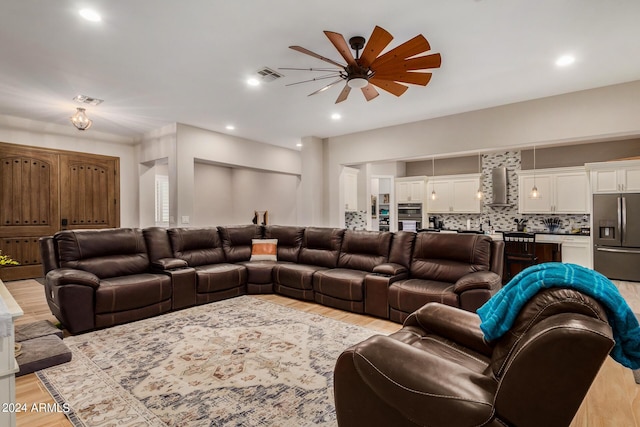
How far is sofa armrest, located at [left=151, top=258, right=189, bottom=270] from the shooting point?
4203 mm

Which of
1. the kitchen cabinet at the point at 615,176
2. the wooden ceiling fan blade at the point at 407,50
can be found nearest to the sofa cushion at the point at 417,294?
the wooden ceiling fan blade at the point at 407,50

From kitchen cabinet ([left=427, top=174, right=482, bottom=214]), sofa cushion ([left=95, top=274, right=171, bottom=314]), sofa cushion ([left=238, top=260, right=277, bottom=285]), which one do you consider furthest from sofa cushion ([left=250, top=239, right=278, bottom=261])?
kitchen cabinet ([left=427, top=174, right=482, bottom=214])

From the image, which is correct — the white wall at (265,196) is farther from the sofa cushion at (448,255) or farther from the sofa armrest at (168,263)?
the sofa cushion at (448,255)

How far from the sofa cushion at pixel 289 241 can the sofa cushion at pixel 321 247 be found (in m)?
0.12

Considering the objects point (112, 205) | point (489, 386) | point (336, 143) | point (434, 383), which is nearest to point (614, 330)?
point (489, 386)

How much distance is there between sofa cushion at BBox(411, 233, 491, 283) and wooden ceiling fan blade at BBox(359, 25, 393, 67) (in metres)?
2.35

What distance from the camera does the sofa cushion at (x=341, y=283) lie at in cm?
393

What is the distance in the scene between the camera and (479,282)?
3.14 metres

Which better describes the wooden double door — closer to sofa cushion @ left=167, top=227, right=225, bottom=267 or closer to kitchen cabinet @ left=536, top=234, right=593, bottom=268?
sofa cushion @ left=167, top=227, right=225, bottom=267

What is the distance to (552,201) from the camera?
6.88 meters

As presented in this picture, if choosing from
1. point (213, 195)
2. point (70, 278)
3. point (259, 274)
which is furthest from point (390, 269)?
point (213, 195)

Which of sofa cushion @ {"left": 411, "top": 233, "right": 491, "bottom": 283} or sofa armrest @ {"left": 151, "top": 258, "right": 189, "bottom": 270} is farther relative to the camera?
sofa armrest @ {"left": 151, "top": 258, "right": 189, "bottom": 270}

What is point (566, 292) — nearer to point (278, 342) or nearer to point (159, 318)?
point (278, 342)

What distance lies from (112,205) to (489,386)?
754cm
